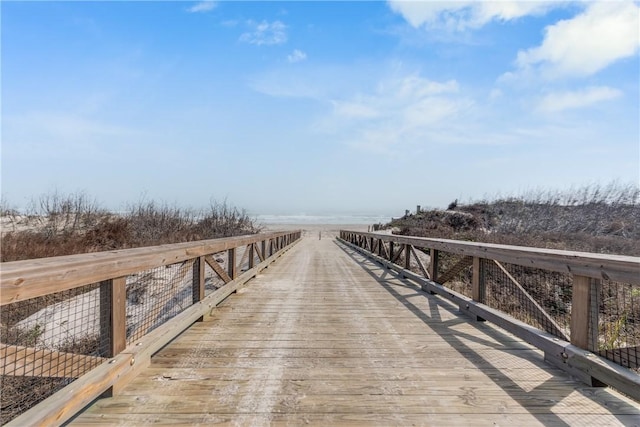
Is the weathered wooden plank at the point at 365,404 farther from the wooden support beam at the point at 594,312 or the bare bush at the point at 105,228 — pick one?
the bare bush at the point at 105,228

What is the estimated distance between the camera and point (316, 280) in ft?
→ 23.9

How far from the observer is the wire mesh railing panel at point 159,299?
127 inches

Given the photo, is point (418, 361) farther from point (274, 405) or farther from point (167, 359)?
point (167, 359)

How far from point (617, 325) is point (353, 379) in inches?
160

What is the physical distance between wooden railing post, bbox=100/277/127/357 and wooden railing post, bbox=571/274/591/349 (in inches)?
131

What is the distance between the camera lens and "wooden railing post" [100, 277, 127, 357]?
2248 mm

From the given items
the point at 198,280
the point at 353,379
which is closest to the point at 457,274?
the point at 353,379

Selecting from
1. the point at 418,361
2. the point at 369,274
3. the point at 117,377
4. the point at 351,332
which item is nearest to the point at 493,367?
the point at 418,361

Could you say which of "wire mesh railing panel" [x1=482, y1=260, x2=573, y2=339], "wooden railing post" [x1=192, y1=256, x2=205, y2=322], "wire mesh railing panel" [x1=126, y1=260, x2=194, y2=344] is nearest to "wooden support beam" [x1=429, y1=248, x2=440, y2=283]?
"wire mesh railing panel" [x1=482, y1=260, x2=573, y2=339]

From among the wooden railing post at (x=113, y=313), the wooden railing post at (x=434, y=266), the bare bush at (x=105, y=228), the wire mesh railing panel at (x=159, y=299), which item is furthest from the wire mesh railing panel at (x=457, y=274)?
the bare bush at (x=105, y=228)

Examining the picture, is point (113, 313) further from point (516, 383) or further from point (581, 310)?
point (581, 310)

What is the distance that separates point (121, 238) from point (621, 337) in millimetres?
14566

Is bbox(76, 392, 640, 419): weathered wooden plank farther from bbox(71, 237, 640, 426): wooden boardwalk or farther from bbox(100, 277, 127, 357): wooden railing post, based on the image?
bbox(100, 277, 127, 357): wooden railing post

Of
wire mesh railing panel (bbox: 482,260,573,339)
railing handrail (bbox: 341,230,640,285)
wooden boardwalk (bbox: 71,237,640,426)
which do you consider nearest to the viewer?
wooden boardwalk (bbox: 71,237,640,426)
